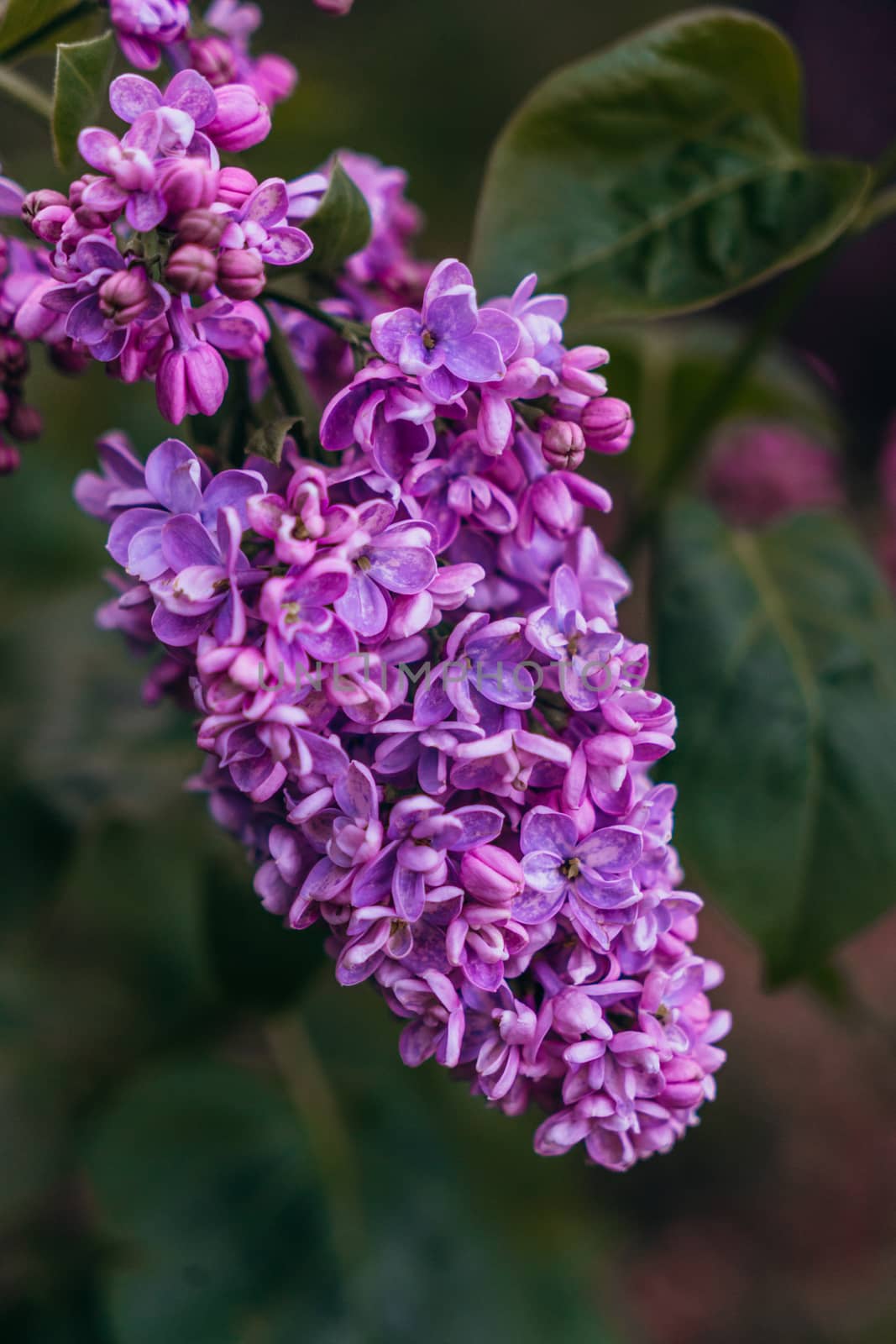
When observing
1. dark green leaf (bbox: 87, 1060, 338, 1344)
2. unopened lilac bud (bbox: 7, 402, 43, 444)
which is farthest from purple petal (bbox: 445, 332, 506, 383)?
dark green leaf (bbox: 87, 1060, 338, 1344)

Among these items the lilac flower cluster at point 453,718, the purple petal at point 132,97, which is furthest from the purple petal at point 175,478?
the purple petal at point 132,97

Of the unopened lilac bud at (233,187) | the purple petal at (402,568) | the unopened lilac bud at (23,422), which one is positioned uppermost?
the unopened lilac bud at (233,187)

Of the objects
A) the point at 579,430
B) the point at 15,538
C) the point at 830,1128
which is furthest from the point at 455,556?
the point at 830,1128

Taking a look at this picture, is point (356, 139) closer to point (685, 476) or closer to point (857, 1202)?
point (685, 476)

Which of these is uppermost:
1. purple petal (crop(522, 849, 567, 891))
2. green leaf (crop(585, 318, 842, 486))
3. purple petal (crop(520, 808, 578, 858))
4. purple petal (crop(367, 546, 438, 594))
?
purple petal (crop(367, 546, 438, 594))

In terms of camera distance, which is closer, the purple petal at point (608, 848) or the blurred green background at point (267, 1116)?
the purple petal at point (608, 848)

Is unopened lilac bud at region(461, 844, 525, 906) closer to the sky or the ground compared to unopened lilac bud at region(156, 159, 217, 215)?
closer to the ground

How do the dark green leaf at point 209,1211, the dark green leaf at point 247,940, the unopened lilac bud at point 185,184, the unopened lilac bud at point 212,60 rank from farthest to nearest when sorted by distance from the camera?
1. the dark green leaf at point 209,1211
2. the dark green leaf at point 247,940
3. the unopened lilac bud at point 212,60
4. the unopened lilac bud at point 185,184

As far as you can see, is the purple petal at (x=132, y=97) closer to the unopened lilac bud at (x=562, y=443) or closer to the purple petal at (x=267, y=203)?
the purple petal at (x=267, y=203)

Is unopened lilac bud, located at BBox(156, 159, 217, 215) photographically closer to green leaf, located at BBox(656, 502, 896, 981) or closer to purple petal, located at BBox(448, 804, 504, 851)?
purple petal, located at BBox(448, 804, 504, 851)
